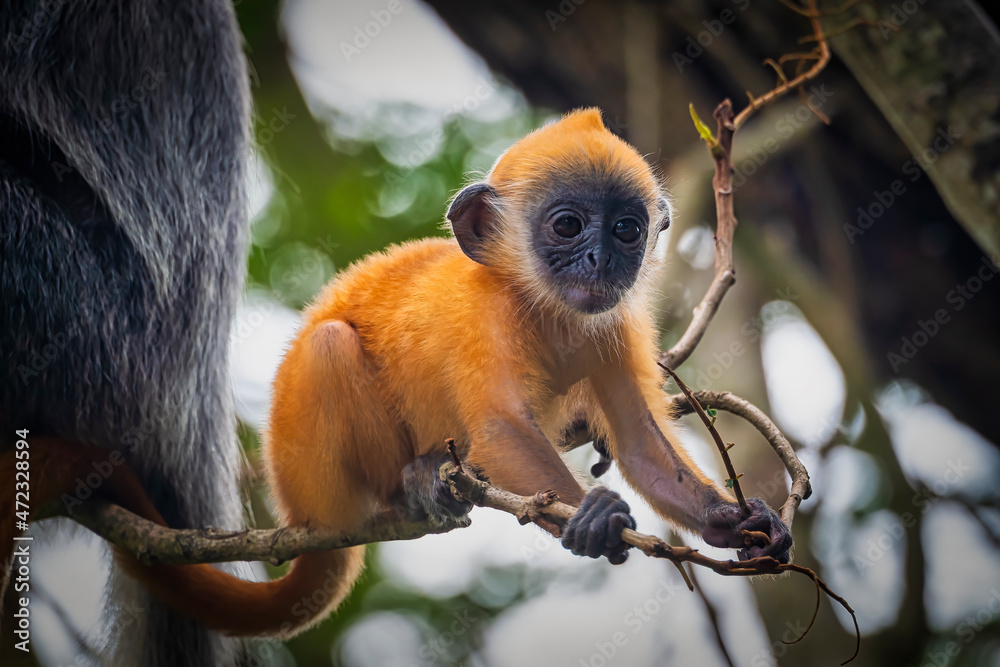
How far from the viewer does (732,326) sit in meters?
4.03

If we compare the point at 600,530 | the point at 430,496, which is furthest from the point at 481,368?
the point at 600,530

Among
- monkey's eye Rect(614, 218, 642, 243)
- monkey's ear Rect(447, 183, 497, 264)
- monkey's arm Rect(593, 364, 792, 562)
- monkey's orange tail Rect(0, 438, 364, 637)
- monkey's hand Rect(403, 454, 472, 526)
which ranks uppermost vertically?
monkey's eye Rect(614, 218, 642, 243)

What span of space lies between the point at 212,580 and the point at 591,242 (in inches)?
58.8

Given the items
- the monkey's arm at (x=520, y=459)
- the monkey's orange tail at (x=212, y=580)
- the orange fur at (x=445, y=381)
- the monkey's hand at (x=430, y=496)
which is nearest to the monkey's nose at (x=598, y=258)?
the orange fur at (x=445, y=381)

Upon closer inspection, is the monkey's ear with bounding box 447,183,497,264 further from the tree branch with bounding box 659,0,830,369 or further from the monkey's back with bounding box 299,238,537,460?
the tree branch with bounding box 659,0,830,369

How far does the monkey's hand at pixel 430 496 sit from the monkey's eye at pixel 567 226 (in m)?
0.66

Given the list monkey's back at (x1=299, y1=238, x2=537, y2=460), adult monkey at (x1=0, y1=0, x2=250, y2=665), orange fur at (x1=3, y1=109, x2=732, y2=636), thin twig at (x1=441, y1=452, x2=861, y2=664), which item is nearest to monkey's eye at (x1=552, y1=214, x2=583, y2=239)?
orange fur at (x1=3, y1=109, x2=732, y2=636)

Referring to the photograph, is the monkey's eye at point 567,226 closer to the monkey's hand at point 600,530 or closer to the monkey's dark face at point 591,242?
the monkey's dark face at point 591,242

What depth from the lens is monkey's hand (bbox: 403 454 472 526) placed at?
1.95 meters

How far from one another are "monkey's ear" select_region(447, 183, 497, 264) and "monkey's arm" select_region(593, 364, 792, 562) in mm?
510

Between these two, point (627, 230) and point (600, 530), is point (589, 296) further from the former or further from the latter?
point (600, 530)

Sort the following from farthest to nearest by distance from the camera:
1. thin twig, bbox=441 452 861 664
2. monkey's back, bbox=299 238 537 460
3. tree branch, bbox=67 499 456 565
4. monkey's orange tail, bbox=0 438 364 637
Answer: monkey's orange tail, bbox=0 438 364 637, tree branch, bbox=67 499 456 565, monkey's back, bbox=299 238 537 460, thin twig, bbox=441 452 861 664

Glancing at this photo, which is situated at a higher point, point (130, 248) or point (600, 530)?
point (600, 530)

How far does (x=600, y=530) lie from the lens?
4.21ft
